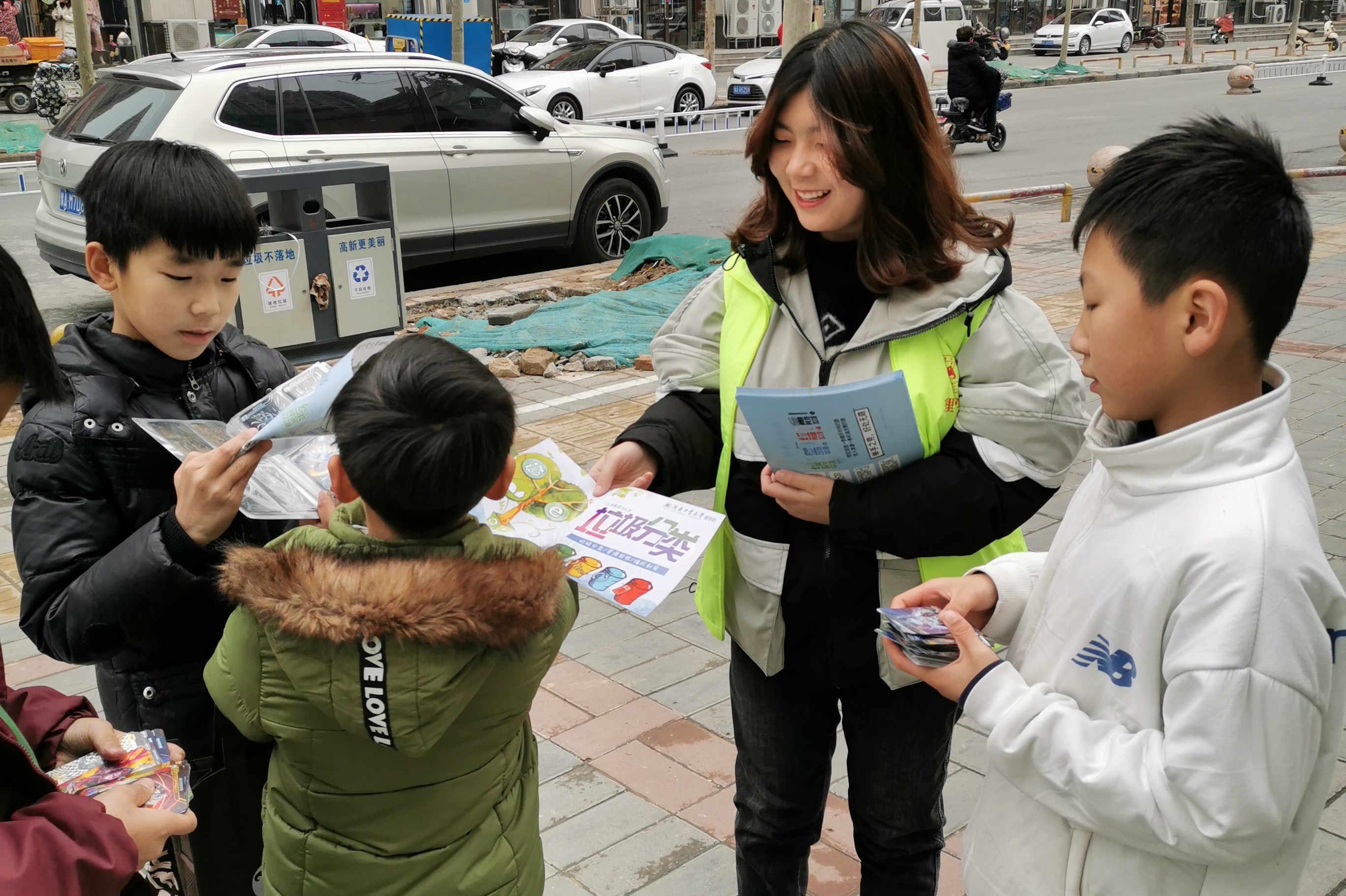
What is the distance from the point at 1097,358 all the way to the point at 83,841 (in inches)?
53.5

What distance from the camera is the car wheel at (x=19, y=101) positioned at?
2059 centimetres

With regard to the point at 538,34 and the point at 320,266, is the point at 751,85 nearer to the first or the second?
the point at 538,34

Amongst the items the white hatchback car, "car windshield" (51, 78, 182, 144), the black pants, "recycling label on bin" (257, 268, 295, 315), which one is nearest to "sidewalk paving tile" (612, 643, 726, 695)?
the black pants

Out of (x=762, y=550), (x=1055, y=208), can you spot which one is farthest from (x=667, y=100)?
(x=762, y=550)

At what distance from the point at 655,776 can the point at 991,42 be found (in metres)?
24.3

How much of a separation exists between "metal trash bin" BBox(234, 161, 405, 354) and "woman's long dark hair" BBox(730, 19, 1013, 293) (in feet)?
17.0

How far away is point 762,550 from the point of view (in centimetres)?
206

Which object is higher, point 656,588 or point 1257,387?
point 1257,387

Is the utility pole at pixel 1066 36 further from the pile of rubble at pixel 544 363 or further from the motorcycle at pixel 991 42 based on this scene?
the pile of rubble at pixel 544 363

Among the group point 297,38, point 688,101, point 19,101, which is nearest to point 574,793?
point 297,38

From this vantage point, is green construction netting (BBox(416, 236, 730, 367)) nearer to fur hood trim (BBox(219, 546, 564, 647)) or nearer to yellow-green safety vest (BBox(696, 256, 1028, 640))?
yellow-green safety vest (BBox(696, 256, 1028, 640))

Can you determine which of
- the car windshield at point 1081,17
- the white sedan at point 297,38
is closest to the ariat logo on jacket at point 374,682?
the white sedan at point 297,38

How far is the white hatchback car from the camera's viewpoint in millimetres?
22656

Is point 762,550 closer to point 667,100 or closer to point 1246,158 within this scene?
point 1246,158
